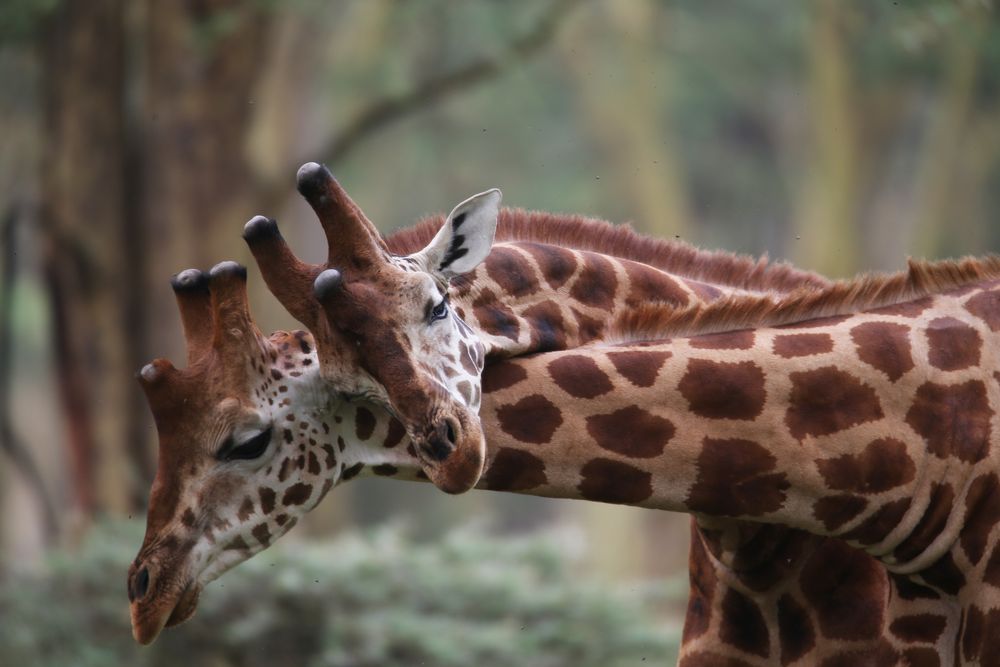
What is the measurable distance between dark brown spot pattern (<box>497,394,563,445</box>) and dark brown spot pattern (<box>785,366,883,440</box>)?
668mm

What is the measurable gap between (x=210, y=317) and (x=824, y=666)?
7.21 ft

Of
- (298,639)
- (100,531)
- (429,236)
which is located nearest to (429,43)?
(100,531)

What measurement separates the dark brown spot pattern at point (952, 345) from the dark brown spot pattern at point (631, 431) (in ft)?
2.75

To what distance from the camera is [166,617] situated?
13.0 feet

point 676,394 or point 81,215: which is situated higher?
point 81,215

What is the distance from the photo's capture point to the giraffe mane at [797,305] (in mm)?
4230

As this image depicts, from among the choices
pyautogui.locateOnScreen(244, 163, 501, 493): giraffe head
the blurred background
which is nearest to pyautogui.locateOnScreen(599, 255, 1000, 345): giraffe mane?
pyautogui.locateOnScreen(244, 163, 501, 493): giraffe head

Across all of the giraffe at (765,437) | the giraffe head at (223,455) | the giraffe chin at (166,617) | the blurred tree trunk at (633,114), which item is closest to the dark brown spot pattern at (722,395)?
the giraffe at (765,437)

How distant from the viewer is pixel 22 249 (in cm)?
1878

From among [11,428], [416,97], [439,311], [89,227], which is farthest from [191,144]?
[439,311]

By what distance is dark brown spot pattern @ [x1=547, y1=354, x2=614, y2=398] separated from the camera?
4.07 meters

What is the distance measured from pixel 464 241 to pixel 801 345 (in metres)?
1.03

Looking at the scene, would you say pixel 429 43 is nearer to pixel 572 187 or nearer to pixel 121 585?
pixel 121 585

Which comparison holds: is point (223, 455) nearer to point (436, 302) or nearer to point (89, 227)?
point (436, 302)
